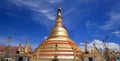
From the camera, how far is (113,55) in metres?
82.8

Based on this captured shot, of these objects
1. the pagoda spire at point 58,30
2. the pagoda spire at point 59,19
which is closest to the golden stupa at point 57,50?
the pagoda spire at point 58,30

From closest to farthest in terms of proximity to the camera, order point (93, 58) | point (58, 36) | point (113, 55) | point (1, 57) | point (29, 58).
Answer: point (93, 58) < point (29, 58) < point (58, 36) < point (1, 57) < point (113, 55)

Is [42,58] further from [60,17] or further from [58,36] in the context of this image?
[60,17]

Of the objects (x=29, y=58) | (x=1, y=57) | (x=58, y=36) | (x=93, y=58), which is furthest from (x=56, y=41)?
(x=1, y=57)

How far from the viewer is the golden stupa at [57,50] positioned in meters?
43.9

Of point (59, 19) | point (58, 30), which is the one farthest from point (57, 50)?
point (59, 19)

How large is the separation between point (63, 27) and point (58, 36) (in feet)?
19.4

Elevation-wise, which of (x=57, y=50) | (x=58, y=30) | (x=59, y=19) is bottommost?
(x=57, y=50)

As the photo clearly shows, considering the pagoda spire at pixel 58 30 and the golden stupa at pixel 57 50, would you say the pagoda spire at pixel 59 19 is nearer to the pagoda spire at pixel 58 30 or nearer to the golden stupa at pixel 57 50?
the pagoda spire at pixel 58 30

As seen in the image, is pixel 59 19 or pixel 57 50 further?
pixel 59 19

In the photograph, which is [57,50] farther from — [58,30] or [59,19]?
[59,19]

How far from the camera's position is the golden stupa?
144 feet

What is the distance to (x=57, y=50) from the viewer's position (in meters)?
46.1

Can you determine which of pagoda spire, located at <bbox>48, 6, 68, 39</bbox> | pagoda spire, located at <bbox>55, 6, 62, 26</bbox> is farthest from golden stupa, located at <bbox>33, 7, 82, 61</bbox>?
pagoda spire, located at <bbox>55, 6, 62, 26</bbox>
